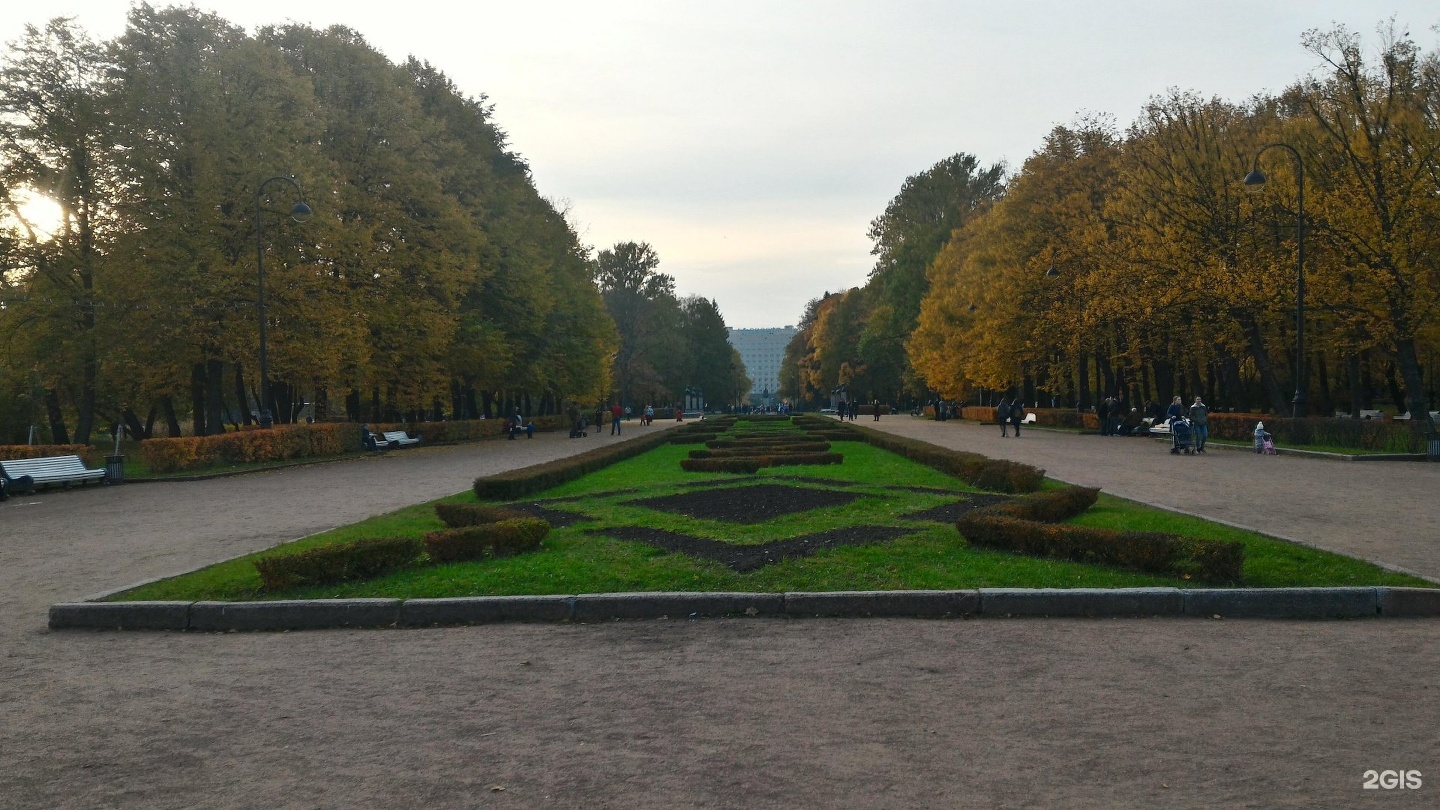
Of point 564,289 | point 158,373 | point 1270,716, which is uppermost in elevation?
point 564,289

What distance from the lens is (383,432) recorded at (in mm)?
41406

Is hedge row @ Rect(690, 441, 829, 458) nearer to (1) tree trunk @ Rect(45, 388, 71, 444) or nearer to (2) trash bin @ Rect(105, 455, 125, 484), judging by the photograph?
(2) trash bin @ Rect(105, 455, 125, 484)

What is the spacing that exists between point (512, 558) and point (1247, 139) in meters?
37.0

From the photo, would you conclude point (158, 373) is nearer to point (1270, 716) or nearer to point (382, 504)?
point (382, 504)

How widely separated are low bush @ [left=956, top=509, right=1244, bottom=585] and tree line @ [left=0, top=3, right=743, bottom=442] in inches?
1077

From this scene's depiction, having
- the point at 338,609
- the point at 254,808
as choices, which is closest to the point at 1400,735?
the point at 254,808

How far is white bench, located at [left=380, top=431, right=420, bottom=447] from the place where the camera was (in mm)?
40159

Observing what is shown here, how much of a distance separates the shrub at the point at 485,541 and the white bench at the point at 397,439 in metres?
30.0

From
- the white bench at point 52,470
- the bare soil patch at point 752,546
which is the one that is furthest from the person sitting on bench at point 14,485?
the bare soil patch at point 752,546

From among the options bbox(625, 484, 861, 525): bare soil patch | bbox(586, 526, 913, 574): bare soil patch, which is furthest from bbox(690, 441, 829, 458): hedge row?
bbox(586, 526, 913, 574): bare soil patch

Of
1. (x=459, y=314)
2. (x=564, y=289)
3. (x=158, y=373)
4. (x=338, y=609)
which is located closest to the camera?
(x=338, y=609)

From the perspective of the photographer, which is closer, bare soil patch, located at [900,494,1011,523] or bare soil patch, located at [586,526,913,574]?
bare soil patch, located at [586,526,913,574]

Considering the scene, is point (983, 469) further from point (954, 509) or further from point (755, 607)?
point (755, 607)

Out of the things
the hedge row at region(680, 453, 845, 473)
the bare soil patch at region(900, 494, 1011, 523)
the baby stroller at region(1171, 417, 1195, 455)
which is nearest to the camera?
the bare soil patch at region(900, 494, 1011, 523)
